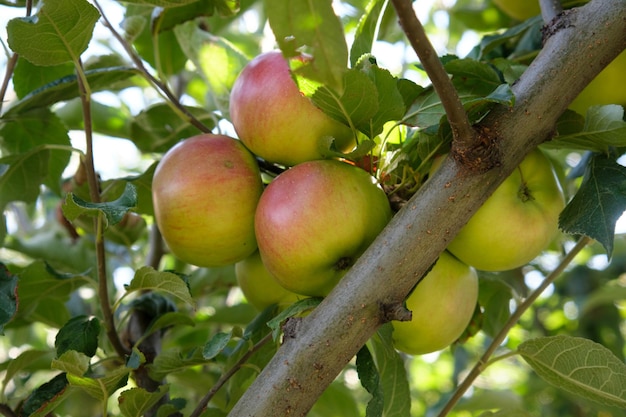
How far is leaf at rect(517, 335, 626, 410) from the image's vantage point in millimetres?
981

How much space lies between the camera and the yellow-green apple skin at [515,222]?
0.97 m

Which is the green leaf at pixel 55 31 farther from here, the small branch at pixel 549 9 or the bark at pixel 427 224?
the small branch at pixel 549 9

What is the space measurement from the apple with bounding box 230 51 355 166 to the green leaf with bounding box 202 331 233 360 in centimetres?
27

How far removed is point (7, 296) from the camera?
104cm

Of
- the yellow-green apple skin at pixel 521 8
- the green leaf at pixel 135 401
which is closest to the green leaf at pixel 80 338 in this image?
the green leaf at pixel 135 401

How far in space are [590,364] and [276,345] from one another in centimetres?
47

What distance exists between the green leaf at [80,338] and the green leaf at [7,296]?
9 cm

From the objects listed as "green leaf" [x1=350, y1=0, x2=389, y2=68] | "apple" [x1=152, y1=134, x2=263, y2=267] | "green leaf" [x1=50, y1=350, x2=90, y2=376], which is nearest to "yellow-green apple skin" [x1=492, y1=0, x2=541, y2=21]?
"green leaf" [x1=350, y1=0, x2=389, y2=68]

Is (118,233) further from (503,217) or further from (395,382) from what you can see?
(503,217)

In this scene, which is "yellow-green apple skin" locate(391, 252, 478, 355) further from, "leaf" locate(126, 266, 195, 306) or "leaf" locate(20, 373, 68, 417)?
"leaf" locate(20, 373, 68, 417)

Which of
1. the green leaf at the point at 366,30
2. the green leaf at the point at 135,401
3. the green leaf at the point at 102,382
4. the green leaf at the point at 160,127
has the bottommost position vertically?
the green leaf at the point at 135,401

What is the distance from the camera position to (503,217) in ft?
3.18

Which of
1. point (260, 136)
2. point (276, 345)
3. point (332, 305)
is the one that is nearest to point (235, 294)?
point (276, 345)

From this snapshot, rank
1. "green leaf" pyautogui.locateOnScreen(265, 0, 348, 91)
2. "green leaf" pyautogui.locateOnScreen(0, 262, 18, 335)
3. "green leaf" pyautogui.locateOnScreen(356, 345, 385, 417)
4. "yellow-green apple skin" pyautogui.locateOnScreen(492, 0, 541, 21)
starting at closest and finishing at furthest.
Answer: "green leaf" pyautogui.locateOnScreen(265, 0, 348, 91), "green leaf" pyautogui.locateOnScreen(356, 345, 385, 417), "green leaf" pyautogui.locateOnScreen(0, 262, 18, 335), "yellow-green apple skin" pyautogui.locateOnScreen(492, 0, 541, 21)
